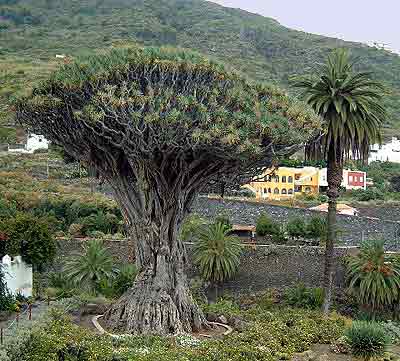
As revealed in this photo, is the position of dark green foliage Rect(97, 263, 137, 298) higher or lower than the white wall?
lower

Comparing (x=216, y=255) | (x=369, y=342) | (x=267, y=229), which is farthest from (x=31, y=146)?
(x=369, y=342)

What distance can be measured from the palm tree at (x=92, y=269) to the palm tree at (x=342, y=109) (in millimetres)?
8760

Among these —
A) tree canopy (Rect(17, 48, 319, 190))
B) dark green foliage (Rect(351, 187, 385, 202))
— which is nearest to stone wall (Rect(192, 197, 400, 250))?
dark green foliage (Rect(351, 187, 385, 202))

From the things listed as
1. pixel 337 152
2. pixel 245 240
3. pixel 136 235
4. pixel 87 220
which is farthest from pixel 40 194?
pixel 136 235

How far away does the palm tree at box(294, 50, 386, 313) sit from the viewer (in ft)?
70.0

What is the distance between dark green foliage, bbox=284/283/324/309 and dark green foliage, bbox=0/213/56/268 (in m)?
10.2

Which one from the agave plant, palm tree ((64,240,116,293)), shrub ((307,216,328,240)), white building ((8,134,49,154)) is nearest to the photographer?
palm tree ((64,240,116,293))

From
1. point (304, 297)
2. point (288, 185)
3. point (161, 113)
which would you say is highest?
point (161, 113)

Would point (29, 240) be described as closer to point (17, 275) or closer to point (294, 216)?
point (17, 275)

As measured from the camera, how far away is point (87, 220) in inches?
1470

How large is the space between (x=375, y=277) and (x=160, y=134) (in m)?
15.5

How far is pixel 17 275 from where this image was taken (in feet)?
70.7

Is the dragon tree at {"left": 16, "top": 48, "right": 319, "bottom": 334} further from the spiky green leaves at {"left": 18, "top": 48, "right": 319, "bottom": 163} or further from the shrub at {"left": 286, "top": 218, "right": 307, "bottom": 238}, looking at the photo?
the shrub at {"left": 286, "top": 218, "right": 307, "bottom": 238}

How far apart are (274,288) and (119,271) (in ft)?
27.7
